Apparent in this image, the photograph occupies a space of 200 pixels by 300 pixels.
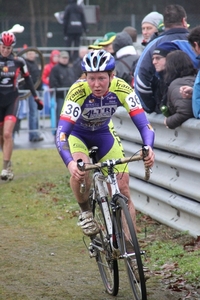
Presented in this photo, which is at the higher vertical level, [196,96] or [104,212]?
[196,96]

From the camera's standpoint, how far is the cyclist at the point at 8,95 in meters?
12.3

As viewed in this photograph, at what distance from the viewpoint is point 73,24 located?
2262 cm

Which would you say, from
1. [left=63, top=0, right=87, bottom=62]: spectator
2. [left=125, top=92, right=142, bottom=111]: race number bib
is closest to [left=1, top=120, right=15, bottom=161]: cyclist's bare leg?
[left=125, top=92, right=142, bottom=111]: race number bib

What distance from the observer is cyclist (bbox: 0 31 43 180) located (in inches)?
484

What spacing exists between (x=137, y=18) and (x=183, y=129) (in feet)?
46.0

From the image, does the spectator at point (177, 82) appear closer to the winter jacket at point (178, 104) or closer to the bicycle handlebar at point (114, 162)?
the winter jacket at point (178, 104)

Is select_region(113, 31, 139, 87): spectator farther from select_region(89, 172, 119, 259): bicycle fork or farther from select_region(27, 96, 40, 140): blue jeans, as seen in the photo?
select_region(27, 96, 40, 140): blue jeans

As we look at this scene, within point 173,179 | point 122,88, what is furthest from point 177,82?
point 122,88

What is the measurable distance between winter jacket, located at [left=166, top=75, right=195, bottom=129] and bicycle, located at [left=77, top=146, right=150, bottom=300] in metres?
1.43

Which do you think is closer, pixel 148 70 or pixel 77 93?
pixel 77 93

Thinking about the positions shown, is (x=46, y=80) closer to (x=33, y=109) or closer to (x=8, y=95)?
(x=33, y=109)

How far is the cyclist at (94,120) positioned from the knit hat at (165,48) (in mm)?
1900

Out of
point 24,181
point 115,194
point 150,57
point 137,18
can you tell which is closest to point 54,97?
point 137,18

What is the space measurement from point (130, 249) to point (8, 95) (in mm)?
7195
